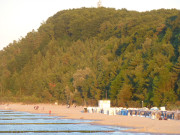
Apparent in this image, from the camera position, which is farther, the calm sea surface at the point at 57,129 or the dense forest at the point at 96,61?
the dense forest at the point at 96,61

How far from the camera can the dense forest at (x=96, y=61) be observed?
6175cm

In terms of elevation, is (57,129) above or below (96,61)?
below

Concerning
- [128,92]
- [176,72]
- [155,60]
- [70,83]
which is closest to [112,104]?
[128,92]

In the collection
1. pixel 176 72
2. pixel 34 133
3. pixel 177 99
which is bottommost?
pixel 34 133

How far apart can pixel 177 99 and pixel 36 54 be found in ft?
334

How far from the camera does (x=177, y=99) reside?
2115 inches

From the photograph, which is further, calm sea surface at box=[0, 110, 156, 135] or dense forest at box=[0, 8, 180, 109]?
dense forest at box=[0, 8, 180, 109]

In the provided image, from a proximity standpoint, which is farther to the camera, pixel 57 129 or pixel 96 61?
pixel 96 61

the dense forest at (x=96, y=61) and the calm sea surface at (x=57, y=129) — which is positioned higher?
the dense forest at (x=96, y=61)

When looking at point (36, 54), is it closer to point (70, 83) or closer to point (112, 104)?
point (70, 83)

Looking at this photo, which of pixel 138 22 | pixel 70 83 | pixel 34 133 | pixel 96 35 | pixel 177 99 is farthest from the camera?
pixel 96 35

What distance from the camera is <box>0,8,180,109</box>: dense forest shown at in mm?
61750

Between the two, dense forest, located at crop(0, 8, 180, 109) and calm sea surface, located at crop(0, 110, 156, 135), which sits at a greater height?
dense forest, located at crop(0, 8, 180, 109)

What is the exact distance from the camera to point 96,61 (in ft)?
338
